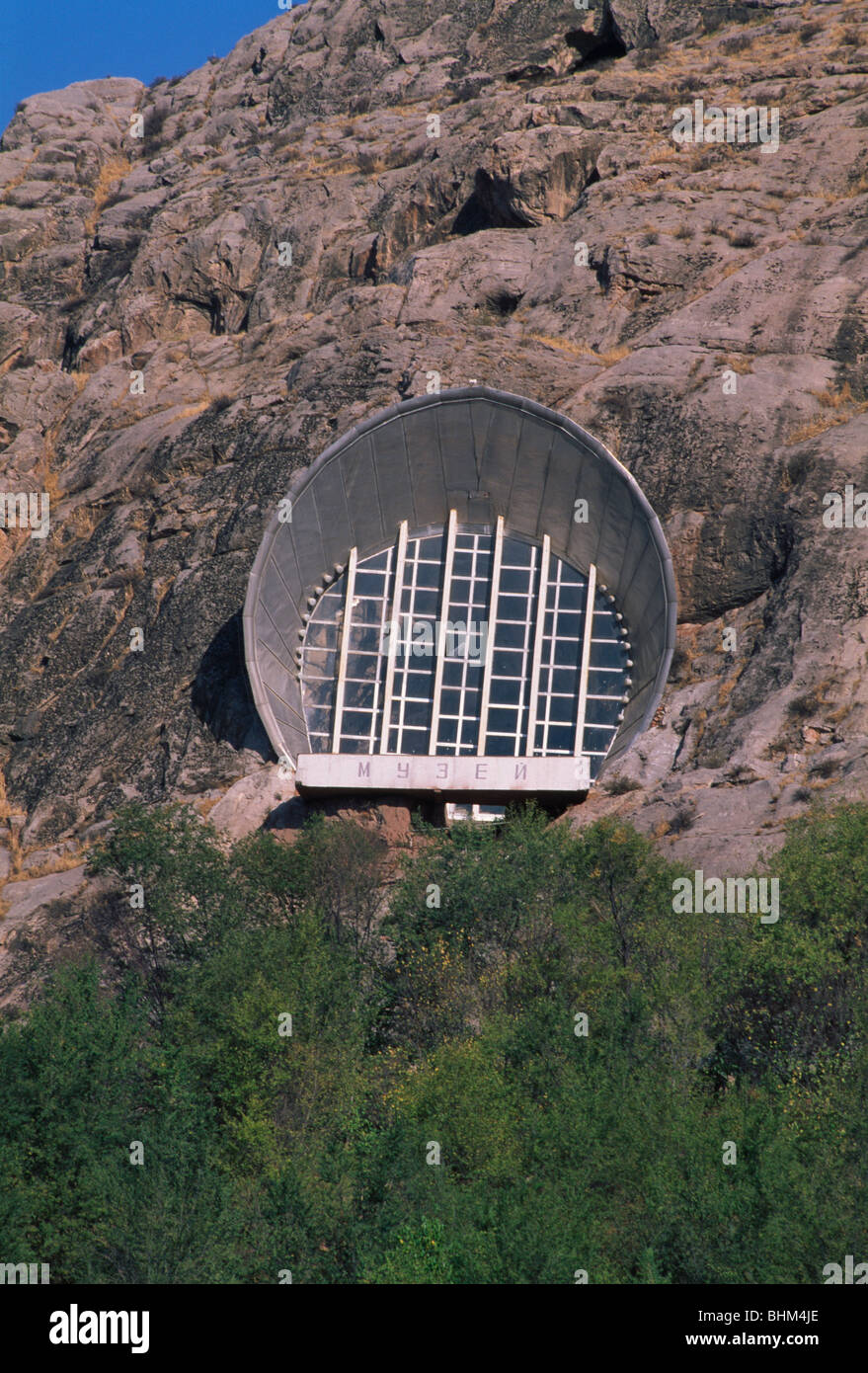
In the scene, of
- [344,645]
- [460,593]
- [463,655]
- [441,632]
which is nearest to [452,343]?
[460,593]

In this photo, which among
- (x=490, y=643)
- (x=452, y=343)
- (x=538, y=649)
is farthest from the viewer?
(x=452, y=343)

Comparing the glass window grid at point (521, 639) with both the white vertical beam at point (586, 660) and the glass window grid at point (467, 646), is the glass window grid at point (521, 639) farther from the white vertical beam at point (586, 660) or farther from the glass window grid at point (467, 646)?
the white vertical beam at point (586, 660)

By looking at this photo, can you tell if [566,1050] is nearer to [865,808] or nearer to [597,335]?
[865,808]

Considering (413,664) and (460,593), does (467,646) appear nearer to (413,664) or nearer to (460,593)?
(413,664)

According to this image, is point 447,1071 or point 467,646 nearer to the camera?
point 447,1071

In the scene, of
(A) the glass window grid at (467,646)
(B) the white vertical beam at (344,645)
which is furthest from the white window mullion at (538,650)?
(B) the white vertical beam at (344,645)

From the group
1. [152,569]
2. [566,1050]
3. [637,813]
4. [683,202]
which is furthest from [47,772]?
[683,202]
